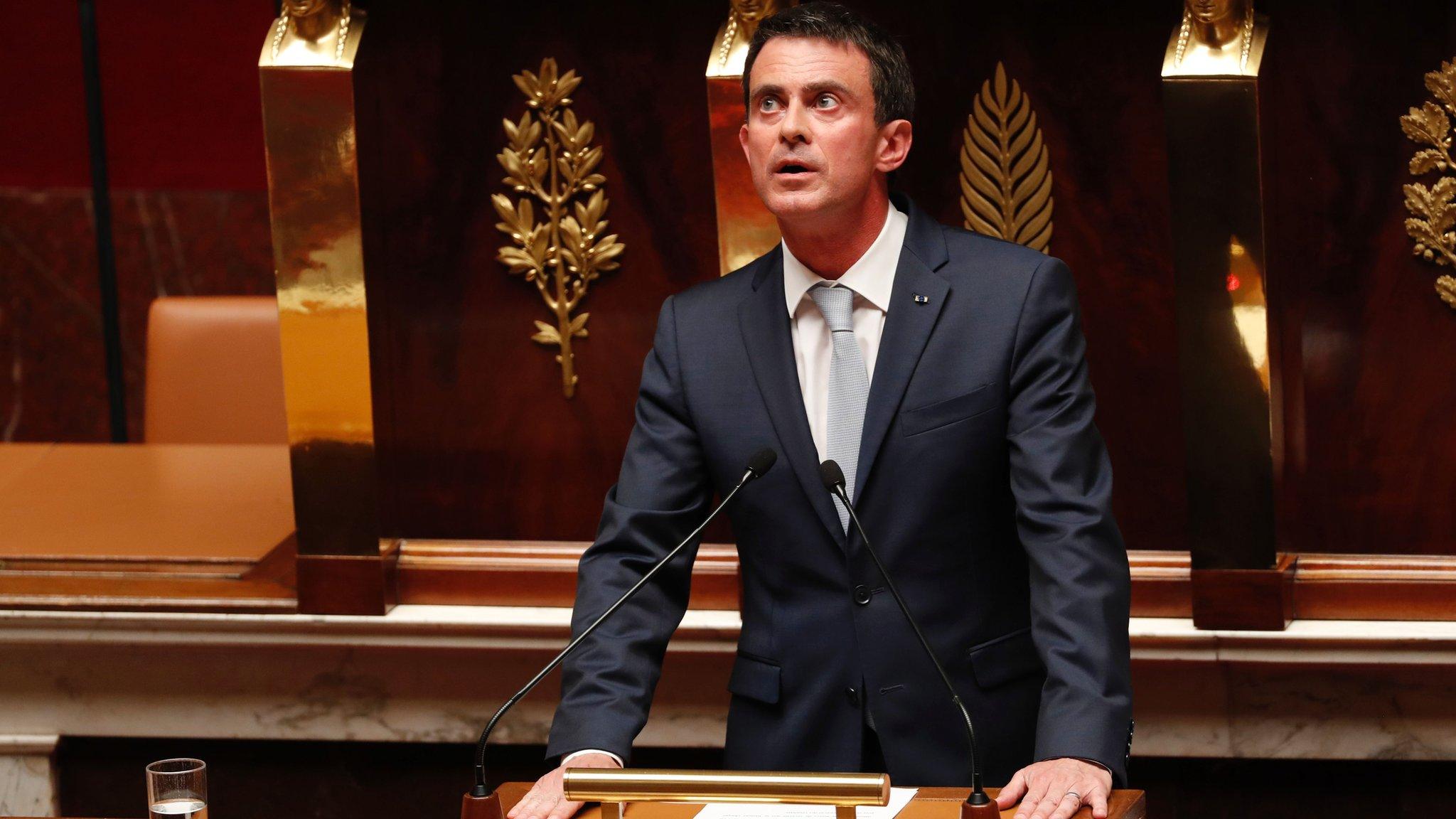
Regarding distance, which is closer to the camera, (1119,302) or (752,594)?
(752,594)

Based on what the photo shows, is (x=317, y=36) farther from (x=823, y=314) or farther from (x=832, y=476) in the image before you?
(x=832, y=476)

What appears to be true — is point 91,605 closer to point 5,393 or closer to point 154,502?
point 154,502

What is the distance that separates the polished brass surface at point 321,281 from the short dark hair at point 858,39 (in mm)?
788

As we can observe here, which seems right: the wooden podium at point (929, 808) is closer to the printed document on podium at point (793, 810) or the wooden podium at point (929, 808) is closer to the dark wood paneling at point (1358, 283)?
the printed document on podium at point (793, 810)

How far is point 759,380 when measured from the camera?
2.00m

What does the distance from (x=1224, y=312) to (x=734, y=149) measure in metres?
0.69

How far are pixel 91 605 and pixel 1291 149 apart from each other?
1.90m

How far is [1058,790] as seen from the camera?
63.8 inches

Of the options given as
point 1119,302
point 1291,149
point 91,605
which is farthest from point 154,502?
point 1291,149

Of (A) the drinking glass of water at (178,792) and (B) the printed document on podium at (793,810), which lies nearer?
(B) the printed document on podium at (793,810)

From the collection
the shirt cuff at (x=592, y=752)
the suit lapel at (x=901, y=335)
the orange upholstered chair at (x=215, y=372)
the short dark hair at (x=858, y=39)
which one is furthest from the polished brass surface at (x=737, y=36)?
the orange upholstered chair at (x=215, y=372)

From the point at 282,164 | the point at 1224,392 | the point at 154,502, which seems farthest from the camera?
the point at 154,502

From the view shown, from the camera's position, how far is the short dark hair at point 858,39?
6.38 ft

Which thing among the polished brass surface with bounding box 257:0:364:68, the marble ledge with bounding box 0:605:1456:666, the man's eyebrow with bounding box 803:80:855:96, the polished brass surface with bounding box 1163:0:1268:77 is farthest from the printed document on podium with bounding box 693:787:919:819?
the polished brass surface with bounding box 257:0:364:68
